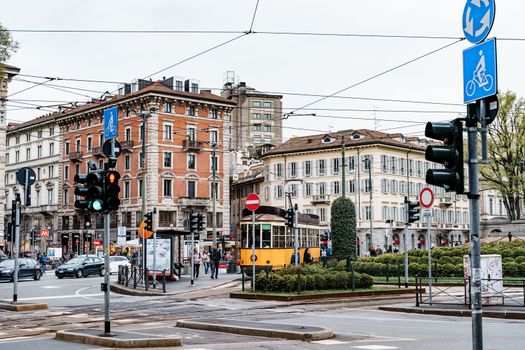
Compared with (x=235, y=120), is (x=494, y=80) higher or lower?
lower

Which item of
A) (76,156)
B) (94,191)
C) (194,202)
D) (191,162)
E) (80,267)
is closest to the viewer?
(94,191)

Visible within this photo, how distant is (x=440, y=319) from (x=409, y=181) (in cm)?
7053

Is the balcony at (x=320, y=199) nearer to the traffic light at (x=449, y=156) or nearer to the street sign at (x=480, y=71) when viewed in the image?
the street sign at (x=480, y=71)

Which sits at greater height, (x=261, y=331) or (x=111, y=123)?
(x=111, y=123)

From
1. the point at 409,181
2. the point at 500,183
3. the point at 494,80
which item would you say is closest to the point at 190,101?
the point at 409,181

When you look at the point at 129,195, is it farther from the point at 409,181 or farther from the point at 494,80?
the point at 494,80

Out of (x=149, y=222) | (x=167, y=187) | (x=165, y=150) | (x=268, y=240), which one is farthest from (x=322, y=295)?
(x=165, y=150)

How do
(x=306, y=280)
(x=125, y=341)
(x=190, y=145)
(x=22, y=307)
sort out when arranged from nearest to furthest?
(x=125, y=341)
(x=22, y=307)
(x=306, y=280)
(x=190, y=145)

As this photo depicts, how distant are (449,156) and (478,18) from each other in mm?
1660

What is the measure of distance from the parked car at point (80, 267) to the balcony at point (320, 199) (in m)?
43.6

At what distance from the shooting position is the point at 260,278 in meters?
25.6

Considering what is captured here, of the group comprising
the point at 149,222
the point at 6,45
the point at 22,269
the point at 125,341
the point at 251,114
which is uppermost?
the point at 251,114

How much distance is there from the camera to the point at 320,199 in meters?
87.6

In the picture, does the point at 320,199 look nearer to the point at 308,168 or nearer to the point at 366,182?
the point at 308,168
